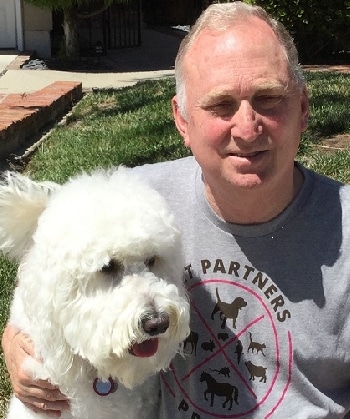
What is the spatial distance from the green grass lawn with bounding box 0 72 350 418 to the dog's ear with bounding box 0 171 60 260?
5.69 feet

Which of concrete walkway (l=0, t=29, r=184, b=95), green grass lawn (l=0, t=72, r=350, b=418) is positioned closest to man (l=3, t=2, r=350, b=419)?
green grass lawn (l=0, t=72, r=350, b=418)

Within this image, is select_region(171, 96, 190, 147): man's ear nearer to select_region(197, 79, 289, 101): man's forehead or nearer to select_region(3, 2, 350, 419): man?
select_region(3, 2, 350, 419): man

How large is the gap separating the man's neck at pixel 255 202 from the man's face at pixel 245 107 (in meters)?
0.03

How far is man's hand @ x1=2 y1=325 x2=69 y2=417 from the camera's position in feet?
7.36

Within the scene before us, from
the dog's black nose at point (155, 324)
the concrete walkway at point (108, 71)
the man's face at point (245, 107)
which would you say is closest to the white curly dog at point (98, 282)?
the dog's black nose at point (155, 324)

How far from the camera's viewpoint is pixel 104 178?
2.22 m

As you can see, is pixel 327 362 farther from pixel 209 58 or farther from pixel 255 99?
pixel 209 58

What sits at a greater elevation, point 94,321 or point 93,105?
point 94,321

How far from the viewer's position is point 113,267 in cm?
203

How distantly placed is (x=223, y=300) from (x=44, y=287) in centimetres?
54

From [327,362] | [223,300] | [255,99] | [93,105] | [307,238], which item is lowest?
[93,105]

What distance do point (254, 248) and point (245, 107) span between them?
0.43 meters

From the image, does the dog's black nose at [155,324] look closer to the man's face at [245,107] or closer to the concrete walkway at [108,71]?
the man's face at [245,107]

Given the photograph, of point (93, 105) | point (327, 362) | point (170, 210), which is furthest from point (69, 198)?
point (93, 105)
